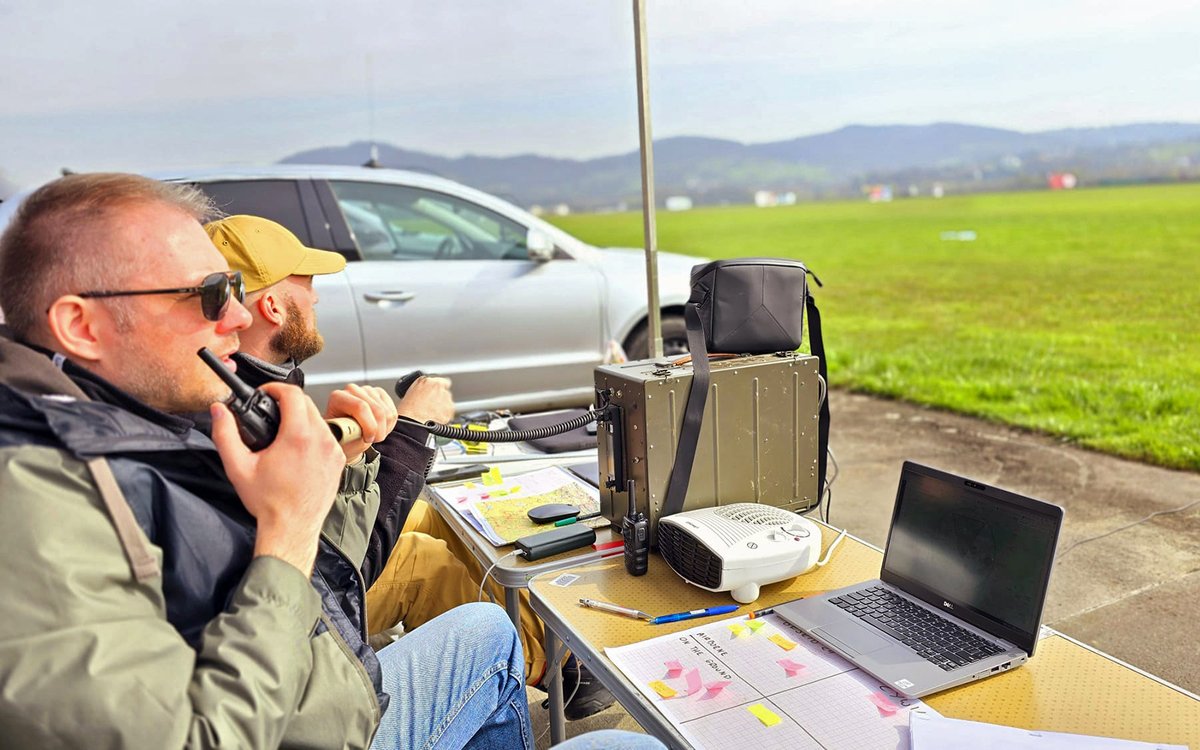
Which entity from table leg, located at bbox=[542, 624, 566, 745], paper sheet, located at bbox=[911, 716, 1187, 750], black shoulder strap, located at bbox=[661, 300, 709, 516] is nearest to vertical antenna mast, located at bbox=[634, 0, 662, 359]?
black shoulder strap, located at bbox=[661, 300, 709, 516]

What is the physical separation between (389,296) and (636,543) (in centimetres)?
392

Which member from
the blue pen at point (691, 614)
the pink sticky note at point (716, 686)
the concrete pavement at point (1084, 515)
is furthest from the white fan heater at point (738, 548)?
the concrete pavement at point (1084, 515)

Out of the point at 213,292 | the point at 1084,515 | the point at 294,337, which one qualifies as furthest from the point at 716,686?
the point at 1084,515

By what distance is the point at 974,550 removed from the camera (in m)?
1.55

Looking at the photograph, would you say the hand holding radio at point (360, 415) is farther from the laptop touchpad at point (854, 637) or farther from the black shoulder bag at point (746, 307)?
the laptop touchpad at point (854, 637)

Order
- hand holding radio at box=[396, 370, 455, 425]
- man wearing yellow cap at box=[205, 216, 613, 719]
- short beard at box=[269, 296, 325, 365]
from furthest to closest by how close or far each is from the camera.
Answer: short beard at box=[269, 296, 325, 365]
hand holding radio at box=[396, 370, 455, 425]
man wearing yellow cap at box=[205, 216, 613, 719]

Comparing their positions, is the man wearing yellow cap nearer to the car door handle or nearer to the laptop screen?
the laptop screen

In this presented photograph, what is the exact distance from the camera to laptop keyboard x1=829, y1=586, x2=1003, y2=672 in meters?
1.44

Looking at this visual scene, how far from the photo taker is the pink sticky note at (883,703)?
133cm

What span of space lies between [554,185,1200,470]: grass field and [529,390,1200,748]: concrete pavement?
1.35 feet

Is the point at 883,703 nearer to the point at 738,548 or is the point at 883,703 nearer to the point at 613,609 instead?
the point at 738,548

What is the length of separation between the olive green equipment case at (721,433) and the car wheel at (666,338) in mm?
3853

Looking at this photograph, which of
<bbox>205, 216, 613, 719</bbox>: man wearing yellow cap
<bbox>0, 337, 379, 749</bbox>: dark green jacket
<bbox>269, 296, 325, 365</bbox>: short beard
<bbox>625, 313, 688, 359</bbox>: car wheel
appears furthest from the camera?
<bbox>625, 313, 688, 359</bbox>: car wheel

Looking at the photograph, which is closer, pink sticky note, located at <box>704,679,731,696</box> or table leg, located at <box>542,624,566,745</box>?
pink sticky note, located at <box>704,679,731,696</box>
